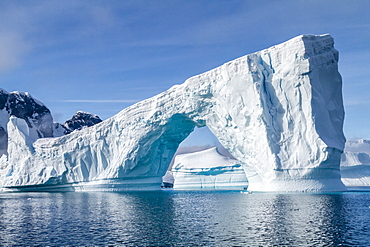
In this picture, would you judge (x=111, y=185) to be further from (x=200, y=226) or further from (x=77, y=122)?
(x=77, y=122)

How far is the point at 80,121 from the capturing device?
8000 cm

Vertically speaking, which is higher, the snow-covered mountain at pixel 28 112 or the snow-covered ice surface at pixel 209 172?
the snow-covered mountain at pixel 28 112

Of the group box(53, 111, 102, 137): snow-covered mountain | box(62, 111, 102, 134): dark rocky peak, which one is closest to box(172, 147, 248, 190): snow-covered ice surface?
box(53, 111, 102, 137): snow-covered mountain

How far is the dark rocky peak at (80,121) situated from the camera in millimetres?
77812

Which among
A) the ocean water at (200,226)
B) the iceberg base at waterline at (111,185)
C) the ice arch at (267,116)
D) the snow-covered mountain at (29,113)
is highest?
the snow-covered mountain at (29,113)

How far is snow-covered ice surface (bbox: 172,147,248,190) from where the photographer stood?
41094mm

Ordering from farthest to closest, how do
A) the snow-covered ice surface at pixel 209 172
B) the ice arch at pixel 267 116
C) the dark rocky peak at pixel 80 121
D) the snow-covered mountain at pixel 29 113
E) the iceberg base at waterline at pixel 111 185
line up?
the dark rocky peak at pixel 80 121 < the snow-covered mountain at pixel 29 113 < the snow-covered ice surface at pixel 209 172 < the iceberg base at waterline at pixel 111 185 < the ice arch at pixel 267 116

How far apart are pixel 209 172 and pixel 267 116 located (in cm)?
2154

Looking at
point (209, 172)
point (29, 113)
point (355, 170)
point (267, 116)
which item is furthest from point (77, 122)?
point (267, 116)

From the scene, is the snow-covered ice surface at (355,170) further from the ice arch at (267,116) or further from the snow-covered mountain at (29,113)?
the snow-covered mountain at (29,113)

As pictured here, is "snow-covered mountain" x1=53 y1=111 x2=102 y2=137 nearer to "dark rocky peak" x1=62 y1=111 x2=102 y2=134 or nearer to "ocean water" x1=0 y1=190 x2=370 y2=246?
"dark rocky peak" x1=62 y1=111 x2=102 y2=134

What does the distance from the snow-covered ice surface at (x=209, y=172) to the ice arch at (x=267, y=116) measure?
12.1m

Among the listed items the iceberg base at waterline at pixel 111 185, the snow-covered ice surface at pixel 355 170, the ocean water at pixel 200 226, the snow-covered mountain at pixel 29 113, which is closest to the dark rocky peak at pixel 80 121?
the snow-covered mountain at pixel 29 113

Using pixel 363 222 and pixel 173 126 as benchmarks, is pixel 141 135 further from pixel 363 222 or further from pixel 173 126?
pixel 363 222
